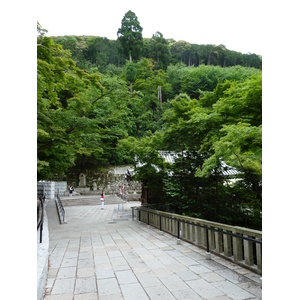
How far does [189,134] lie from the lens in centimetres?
1021

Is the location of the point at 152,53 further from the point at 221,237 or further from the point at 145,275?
the point at 145,275

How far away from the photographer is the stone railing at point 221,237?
4.23m

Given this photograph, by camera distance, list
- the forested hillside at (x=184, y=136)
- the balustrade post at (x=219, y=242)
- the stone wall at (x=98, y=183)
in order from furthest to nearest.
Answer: the stone wall at (x=98, y=183) < the forested hillside at (x=184, y=136) < the balustrade post at (x=219, y=242)

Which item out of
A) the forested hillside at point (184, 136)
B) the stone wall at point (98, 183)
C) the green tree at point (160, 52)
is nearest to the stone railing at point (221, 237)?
the forested hillside at point (184, 136)

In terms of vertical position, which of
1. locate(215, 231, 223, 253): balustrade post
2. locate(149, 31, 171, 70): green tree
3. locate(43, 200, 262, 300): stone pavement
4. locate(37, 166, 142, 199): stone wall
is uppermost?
locate(149, 31, 171, 70): green tree

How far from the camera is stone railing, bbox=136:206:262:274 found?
4230 millimetres

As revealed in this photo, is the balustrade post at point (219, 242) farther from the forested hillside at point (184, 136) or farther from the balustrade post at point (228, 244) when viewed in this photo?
the forested hillside at point (184, 136)

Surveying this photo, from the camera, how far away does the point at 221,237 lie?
5.27m

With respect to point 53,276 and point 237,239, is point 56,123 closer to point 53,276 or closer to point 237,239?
Result: point 53,276

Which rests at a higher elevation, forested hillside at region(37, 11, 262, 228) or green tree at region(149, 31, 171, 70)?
green tree at region(149, 31, 171, 70)

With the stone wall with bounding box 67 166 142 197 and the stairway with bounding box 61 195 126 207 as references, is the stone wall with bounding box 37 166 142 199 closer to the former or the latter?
the stone wall with bounding box 67 166 142 197

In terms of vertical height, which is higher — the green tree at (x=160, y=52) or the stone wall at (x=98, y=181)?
the green tree at (x=160, y=52)

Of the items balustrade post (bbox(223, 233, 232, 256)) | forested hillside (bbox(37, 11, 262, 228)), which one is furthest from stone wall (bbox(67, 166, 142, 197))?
balustrade post (bbox(223, 233, 232, 256))

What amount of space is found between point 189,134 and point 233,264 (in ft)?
20.7
